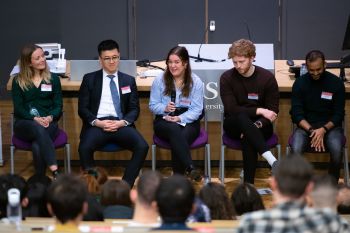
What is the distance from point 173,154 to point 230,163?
3.46ft

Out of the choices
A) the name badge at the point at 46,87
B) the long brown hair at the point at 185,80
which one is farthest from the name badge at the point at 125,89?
the name badge at the point at 46,87

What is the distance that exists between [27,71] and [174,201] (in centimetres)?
302

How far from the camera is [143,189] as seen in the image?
126 inches

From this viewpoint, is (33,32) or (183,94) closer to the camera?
(183,94)

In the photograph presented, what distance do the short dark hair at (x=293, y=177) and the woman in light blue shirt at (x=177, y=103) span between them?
8.53 feet

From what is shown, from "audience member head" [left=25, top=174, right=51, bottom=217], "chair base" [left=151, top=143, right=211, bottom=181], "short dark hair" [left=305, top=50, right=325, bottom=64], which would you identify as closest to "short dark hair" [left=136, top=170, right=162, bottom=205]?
"audience member head" [left=25, top=174, right=51, bottom=217]

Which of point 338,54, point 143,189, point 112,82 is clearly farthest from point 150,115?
point 338,54

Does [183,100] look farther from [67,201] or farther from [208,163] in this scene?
[67,201]

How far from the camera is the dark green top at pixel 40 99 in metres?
Answer: 5.53

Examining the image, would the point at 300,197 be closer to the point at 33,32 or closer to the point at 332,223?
the point at 332,223

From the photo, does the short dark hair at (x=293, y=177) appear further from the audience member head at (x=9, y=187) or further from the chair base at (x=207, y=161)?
the chair base at (x=207, y=161)

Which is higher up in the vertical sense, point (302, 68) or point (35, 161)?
point (302, 68)

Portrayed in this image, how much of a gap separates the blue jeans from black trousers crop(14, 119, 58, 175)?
1.87m

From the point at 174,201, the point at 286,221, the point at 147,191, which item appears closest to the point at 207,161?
the point at 147,191
